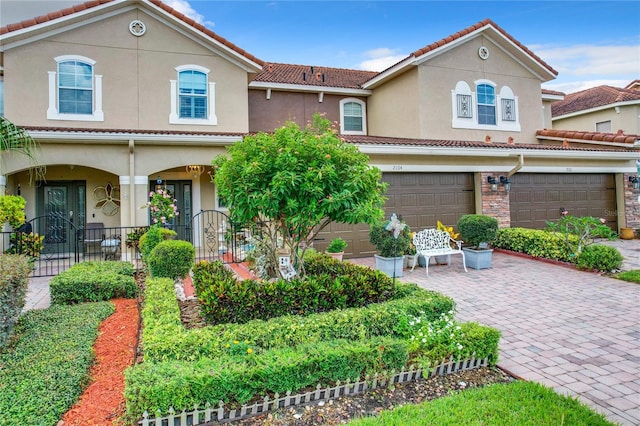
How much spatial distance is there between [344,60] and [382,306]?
1696 cm

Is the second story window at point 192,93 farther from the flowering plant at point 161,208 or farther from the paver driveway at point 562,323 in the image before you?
the paver driveway at point 562,323

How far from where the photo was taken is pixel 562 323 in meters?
5.58

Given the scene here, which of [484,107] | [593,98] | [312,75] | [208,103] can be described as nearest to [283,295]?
[208,103]

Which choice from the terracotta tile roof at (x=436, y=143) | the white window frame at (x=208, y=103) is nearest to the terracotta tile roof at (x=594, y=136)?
the terracotta tile roof at (x=436, y=143)

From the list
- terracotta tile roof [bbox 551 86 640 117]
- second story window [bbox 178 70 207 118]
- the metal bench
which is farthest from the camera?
terracotta tile roof [bbox 551 86 640 117]

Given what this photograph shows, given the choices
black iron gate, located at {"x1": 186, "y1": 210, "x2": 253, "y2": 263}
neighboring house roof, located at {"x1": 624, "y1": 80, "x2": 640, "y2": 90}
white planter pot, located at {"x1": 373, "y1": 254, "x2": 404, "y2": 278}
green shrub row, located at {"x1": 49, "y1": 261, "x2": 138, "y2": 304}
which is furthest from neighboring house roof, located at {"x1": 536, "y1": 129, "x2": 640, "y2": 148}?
green shrub row, located at {"x1": 49, "y1": 261, "x2": 138, "y2": 304}

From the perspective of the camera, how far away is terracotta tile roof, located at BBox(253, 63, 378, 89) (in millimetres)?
15123

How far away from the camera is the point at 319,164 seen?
511 centimetres

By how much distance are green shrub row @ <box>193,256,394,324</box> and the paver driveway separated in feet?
5.60

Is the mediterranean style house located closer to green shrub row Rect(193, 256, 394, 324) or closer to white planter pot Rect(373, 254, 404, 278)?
white planter pot Rect(373, 254, 404, 278)

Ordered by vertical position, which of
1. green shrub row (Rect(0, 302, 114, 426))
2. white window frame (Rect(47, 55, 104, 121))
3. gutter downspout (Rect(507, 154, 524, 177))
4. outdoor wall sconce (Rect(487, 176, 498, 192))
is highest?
white window frame (Rect(47, 55, 104, 121))

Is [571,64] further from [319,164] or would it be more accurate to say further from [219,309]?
[219,309]

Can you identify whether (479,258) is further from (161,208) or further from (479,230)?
(161,208)

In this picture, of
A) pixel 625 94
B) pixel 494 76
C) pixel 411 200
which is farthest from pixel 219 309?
pixel 625 94
